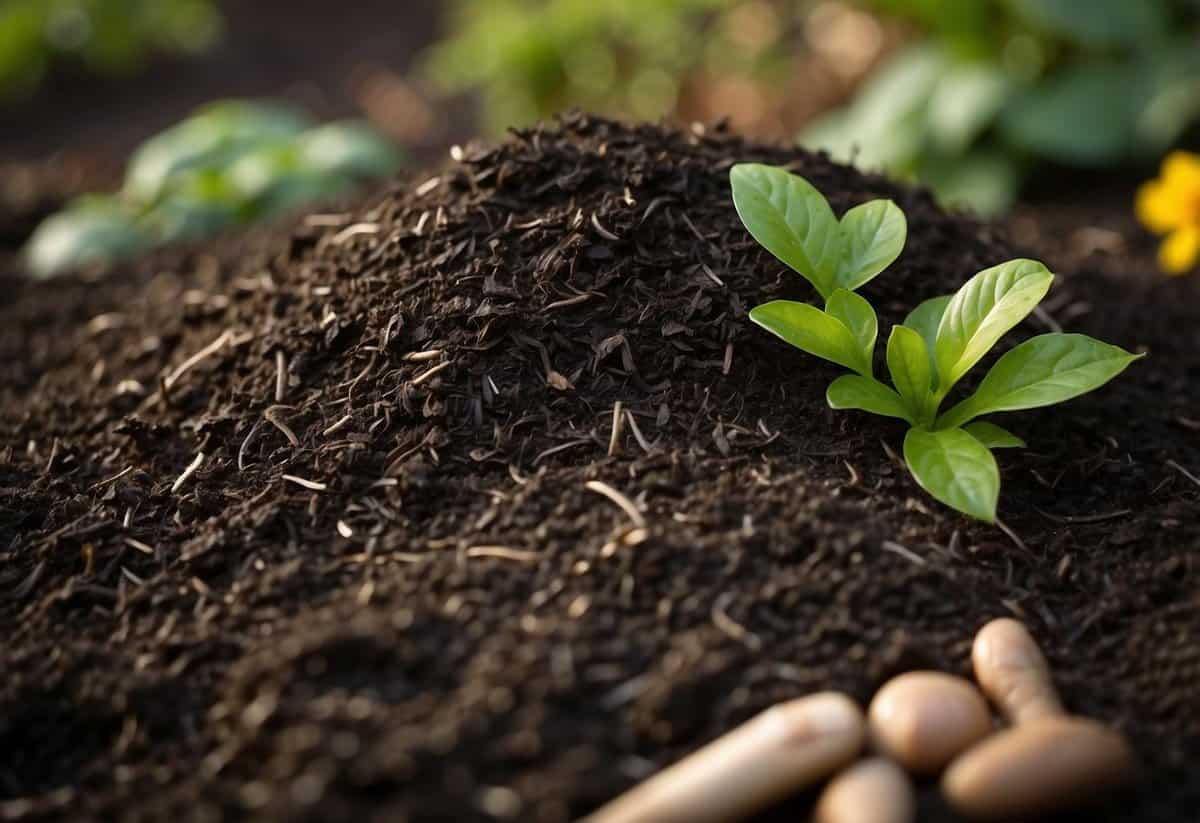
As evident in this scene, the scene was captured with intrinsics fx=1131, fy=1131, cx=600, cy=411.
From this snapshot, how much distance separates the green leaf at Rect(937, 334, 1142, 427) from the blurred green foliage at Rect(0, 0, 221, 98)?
623 cm

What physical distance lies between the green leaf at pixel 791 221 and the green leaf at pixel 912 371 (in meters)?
0.20

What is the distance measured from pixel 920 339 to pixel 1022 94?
3003 millimetres

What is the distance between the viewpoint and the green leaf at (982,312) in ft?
6.95

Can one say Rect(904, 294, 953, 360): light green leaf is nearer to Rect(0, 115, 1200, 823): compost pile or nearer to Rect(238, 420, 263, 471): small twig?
Rect(0, 115, 1200, 823): compost pile

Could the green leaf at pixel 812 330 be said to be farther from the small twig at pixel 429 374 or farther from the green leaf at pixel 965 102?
the green leaf at pixel 965 102

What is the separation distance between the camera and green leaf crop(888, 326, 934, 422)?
215cm

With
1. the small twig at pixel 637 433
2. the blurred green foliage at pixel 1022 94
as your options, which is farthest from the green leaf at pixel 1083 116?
the small twig at pixel 637 433

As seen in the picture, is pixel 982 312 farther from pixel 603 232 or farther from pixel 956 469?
pixel 603 232

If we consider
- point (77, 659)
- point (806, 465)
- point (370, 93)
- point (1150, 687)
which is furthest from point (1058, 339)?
point (370, 93)

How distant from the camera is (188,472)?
2.27 meters

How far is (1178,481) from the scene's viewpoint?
7.41 feet

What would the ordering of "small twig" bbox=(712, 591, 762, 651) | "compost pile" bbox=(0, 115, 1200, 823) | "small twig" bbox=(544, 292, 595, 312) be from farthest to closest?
1. "small twig" bbox=(544, 292, 595, 312)
2. "small twig" bbox=(712, 591, 762, 651)
3. "compost pile" bbox=(0, 115, 1200, 823)

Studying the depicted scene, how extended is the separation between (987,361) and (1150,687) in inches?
33.0

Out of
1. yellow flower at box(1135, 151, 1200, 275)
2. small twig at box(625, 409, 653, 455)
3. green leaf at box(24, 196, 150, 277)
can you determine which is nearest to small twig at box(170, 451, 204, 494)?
small twig at box(625, 409, 653, 455)
